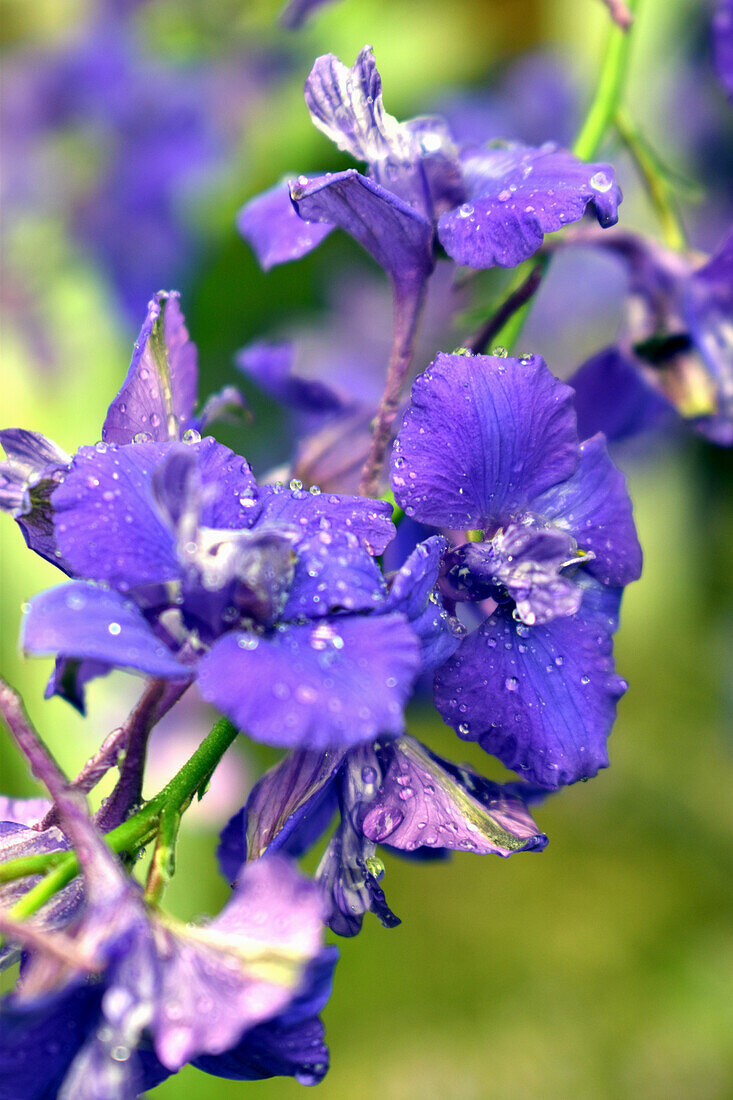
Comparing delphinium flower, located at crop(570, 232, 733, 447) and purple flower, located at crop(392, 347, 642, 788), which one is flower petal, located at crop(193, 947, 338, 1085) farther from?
delphinium flower, located at crop(570, 232, 733, 447)

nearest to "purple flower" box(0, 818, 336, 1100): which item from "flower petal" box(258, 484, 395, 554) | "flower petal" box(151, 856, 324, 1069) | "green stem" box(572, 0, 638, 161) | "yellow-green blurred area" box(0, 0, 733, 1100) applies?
"flower petal" box(151, 856, 324, 1069)

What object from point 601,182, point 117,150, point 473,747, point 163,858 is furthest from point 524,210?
point 473,747

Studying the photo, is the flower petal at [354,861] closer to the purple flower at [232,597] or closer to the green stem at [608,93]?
the purple flower at [232,597]

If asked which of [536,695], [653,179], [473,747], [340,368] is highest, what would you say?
[653,179]

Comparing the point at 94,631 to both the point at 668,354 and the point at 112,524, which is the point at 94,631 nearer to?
the point at 112,524

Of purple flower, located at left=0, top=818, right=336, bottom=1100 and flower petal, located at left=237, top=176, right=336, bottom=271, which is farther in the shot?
flower petal, located at left=237, top=176, right=336, bottom=271

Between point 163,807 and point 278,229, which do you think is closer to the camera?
point 163,807

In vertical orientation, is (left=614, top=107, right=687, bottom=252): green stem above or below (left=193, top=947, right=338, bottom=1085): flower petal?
above

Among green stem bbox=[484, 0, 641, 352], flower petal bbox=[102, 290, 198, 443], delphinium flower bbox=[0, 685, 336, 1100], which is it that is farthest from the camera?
green stem bbox=[484, 0, 641, 352]
